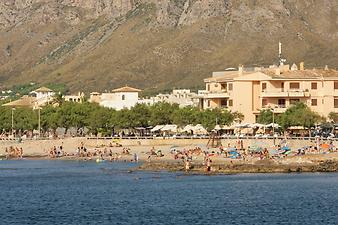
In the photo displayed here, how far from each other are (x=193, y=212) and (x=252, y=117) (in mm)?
70664

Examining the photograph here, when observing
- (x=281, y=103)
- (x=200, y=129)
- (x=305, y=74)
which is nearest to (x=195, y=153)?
(x=200, y=129)

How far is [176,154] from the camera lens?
12925 centimetres

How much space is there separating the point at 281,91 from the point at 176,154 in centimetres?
2353

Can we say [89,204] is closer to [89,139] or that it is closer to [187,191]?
[187,191]

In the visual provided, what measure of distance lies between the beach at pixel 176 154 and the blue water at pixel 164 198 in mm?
3784

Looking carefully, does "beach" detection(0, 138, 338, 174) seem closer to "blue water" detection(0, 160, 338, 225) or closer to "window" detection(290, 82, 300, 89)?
"blue water" detection(0, 160, 338, 225)

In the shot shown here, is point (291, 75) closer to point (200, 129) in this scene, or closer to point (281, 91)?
point (281, 91)

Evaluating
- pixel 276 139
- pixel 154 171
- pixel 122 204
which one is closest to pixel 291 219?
pixel 122 204

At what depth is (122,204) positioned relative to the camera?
87.2 meters

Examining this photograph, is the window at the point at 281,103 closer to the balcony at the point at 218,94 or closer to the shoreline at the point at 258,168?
the balcony at the point at 218,94

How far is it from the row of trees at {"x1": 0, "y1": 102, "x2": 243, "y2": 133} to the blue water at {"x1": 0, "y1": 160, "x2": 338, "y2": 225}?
3211cm

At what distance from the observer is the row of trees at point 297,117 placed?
457ft

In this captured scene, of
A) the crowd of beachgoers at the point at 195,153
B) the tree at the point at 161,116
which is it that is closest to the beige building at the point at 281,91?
the crowd of beachgoers at the point at 195,153

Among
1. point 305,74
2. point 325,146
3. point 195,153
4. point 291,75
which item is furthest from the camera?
point 305,74
